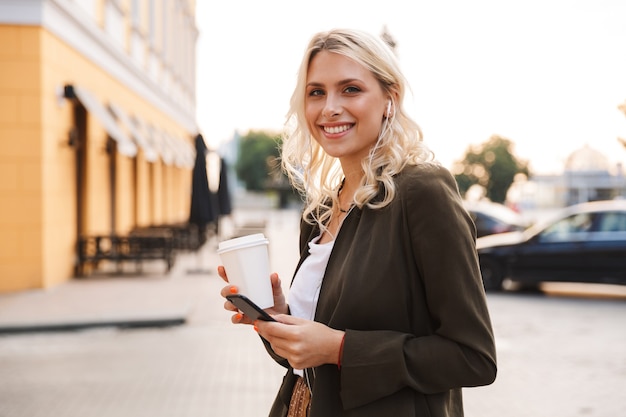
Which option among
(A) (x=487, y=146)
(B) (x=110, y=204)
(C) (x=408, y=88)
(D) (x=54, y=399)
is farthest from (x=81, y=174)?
(A) (x=487, y=146)

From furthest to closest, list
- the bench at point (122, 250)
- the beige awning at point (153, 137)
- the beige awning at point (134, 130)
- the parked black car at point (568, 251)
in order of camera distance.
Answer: the beige awning at point (153, 137)
the beige awning at point (134, 130)
the bench at point (122, 250)
the parked black car at point (568, 251)

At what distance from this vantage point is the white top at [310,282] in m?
1.84

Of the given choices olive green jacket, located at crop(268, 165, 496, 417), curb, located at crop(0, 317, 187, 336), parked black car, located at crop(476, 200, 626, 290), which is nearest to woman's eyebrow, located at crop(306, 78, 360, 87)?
olive green jacket, located at crop(268, 165, 496, 417)

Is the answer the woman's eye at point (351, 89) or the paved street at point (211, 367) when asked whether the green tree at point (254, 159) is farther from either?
the woman's eye at point (351, 89)

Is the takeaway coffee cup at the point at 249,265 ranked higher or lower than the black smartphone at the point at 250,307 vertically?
higher

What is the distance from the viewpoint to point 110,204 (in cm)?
1590

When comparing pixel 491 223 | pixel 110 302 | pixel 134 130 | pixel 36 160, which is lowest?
pixel 110 302

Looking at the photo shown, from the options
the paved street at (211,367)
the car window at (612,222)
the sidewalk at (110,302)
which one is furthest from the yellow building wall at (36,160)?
the car window at (612,222)

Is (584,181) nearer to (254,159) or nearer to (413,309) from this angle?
(254,159)

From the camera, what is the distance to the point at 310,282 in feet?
6.15

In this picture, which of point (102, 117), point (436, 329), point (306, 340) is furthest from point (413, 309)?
point (102, 117)

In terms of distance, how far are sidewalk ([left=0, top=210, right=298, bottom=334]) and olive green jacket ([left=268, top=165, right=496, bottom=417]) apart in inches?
300

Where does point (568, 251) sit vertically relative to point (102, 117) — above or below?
below

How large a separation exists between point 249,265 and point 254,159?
298 feet
